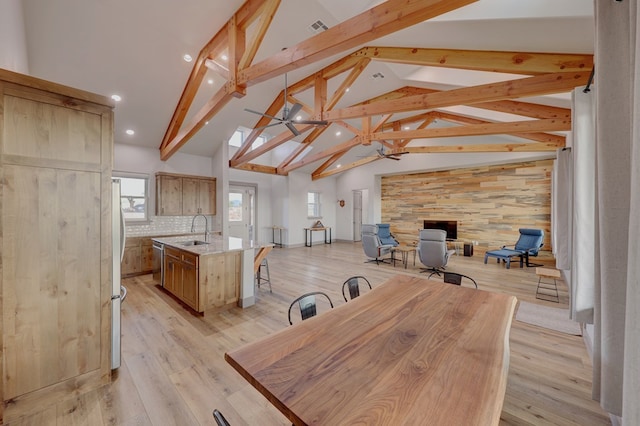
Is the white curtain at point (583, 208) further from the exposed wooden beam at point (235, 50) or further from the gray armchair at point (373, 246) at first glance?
the gray armchair at point (373, 246)

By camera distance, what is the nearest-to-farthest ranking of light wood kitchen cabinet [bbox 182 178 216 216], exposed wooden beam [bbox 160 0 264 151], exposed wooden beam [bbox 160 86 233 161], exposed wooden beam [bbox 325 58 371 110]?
exposed wooden beam [bbox 160 0 264 151], exposed wooden beam [bbox 160 86 233 161], exposed wooden beam [bbox 325 58 371 110], light wood kitchen cabinet [bbox 182 178 216 216]

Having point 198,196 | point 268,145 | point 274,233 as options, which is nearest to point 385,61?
point 268,145

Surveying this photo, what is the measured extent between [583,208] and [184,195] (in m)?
7.07

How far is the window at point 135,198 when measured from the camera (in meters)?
5.73

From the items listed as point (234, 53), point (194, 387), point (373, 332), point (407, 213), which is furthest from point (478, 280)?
point (234, 53)

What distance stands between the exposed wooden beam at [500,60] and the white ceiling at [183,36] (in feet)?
0.35

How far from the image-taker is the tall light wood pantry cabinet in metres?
1.69

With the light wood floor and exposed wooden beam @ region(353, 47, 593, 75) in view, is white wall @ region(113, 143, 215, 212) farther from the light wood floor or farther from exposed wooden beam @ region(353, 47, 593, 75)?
exposed wooden beam @ region(353, 47, 593, 75)

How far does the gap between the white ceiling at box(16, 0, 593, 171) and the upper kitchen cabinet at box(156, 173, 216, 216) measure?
164 cm

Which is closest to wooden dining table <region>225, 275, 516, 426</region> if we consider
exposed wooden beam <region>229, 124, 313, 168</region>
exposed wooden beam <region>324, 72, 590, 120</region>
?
exposed wooden beam <region>324, 72, 590, 120</region>

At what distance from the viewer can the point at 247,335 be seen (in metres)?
2.86

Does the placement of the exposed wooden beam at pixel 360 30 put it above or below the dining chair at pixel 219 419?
above

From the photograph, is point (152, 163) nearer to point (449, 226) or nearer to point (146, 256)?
point (146, 256)

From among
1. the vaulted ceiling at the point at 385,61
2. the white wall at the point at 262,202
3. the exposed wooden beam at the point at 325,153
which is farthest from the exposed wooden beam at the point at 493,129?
the white wall at the point at 262,202
